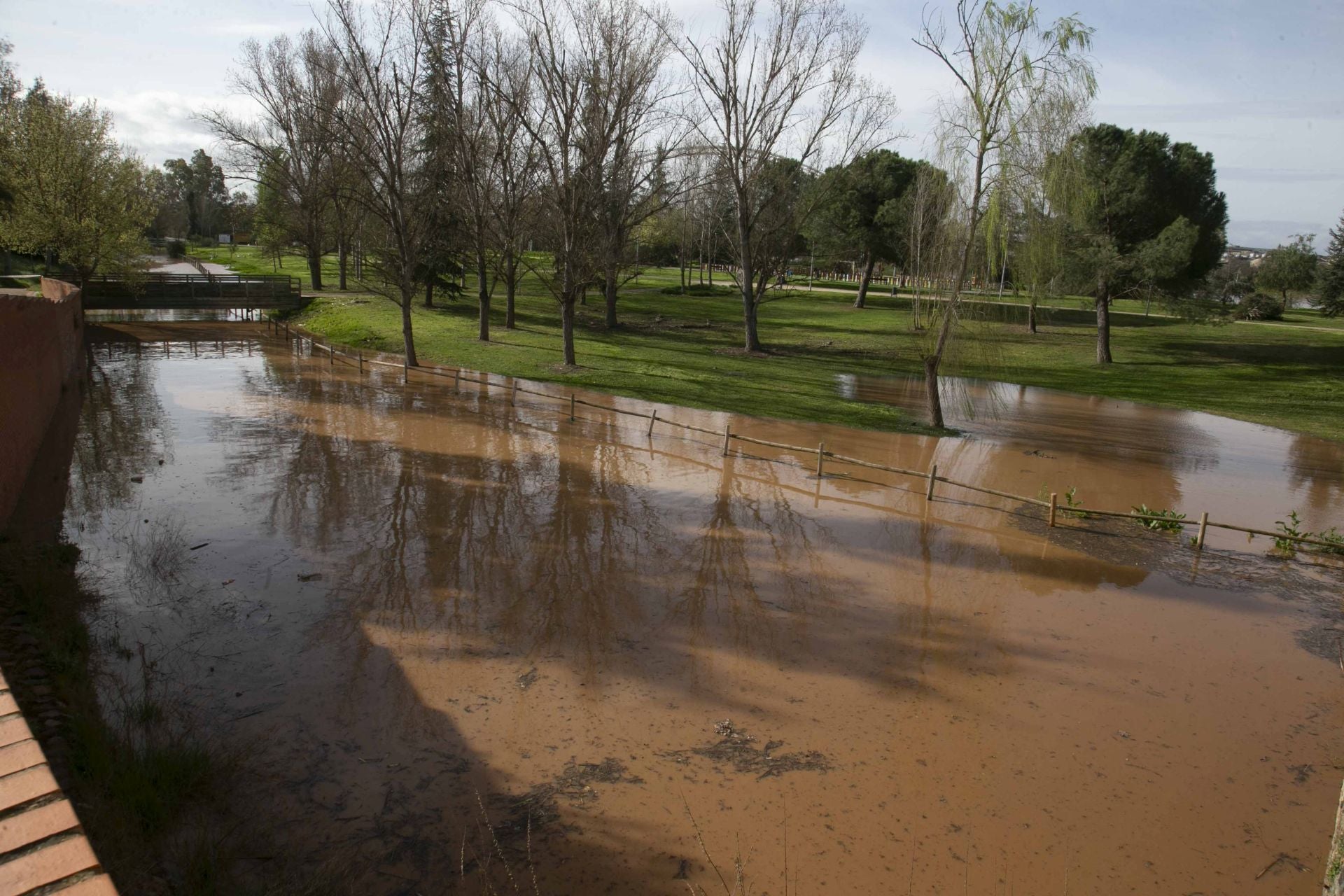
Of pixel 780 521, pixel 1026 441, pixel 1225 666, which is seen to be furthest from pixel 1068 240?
pixel 1225 666

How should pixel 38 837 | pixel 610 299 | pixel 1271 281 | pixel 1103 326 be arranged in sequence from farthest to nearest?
1. pixel 1271 281
2. pixel 610 299
3. pixel 1103 326
4. pixel 38 837

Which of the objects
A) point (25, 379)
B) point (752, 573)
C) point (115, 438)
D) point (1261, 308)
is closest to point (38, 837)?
point (752, 573)

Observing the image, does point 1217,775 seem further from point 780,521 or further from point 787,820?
point 780,521

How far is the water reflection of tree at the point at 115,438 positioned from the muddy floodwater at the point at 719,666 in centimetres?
15

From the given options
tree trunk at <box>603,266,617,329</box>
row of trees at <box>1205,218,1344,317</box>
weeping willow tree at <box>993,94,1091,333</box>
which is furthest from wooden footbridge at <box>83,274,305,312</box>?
row of trees at <box>1205,218,1344,317</box>

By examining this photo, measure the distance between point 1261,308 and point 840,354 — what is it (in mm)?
33630

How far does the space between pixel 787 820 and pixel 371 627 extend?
5.19 m

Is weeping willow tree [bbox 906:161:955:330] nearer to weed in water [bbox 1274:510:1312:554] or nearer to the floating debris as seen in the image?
weed in water [bbox 1274:510:1312:554]

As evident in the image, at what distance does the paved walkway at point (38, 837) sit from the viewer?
9.37ft

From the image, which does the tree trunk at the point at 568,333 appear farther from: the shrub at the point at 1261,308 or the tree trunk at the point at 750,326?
the shrub at the point at 1261,308

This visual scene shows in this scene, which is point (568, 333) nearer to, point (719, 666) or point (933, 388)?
point (933, 388)

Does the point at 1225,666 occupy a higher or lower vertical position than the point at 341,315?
lower

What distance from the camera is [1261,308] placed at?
50812 mm

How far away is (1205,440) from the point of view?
891 inches
